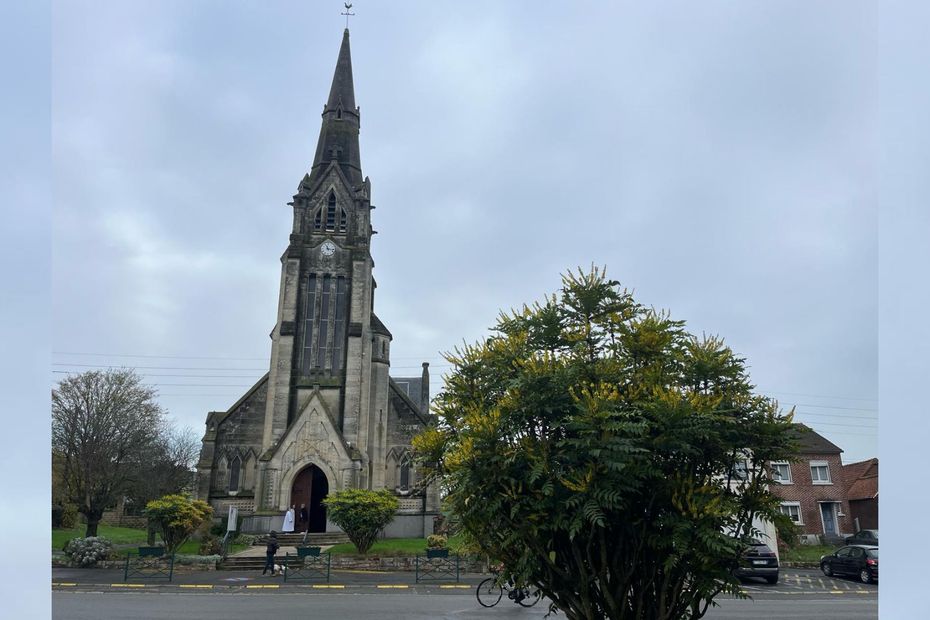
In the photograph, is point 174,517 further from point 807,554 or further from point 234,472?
point 807,554

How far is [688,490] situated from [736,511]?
1.80 feet

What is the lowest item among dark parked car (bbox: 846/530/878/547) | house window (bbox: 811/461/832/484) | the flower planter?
dark parked car (bbox: 846/530/878/547)

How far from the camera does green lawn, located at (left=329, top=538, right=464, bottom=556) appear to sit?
82.6ft

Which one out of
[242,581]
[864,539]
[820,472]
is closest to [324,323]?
[242,581]

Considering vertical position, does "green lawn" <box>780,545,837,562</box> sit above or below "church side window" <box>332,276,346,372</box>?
below

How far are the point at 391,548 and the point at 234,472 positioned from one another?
12791 mm

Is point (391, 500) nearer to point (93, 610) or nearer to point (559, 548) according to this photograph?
point (93, 610)

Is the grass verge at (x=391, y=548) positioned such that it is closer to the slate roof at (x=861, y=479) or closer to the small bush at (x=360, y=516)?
the small bush at (x=360, y=516)

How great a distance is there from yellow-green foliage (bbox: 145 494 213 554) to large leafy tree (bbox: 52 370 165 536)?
288 inches

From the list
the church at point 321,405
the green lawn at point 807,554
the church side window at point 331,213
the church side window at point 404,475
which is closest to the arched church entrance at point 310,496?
the church at point 321,405

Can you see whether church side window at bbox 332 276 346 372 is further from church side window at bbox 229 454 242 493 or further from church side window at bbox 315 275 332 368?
church side window at bbox 229 454 242 493

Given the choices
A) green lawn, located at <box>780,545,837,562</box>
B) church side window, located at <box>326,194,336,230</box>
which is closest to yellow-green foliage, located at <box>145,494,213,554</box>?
church side window, located at <box>326,194,336,230</box>

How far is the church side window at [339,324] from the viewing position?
121 ft

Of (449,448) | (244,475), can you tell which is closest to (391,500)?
(244,475)
